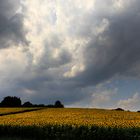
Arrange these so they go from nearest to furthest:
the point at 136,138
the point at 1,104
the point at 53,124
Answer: the point at 136,138
the point at 53,124
the point at 1,104

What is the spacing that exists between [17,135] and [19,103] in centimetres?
8982

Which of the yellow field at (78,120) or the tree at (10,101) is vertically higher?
the tree at (10,101)

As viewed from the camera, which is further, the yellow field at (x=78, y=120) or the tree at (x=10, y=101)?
the tree at (x=10, y=101)

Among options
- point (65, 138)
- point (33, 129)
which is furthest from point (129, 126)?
point (33, 129)

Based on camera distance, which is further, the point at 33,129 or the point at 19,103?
the point at 19,103

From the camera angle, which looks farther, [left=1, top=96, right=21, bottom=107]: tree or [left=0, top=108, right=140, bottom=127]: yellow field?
[left=1, top=96, right=21, bottom=107]: tree

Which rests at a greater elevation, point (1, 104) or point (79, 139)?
point (1, 104)

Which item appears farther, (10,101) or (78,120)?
(10,101)

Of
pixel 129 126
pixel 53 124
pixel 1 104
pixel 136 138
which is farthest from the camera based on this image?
pixel 1 104

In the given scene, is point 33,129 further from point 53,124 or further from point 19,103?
point 19,103

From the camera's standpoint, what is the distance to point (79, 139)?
43562 mm

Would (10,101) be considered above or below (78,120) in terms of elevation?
above

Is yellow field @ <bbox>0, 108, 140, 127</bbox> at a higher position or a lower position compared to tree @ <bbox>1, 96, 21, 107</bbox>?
lower

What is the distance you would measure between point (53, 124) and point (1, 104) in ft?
295
